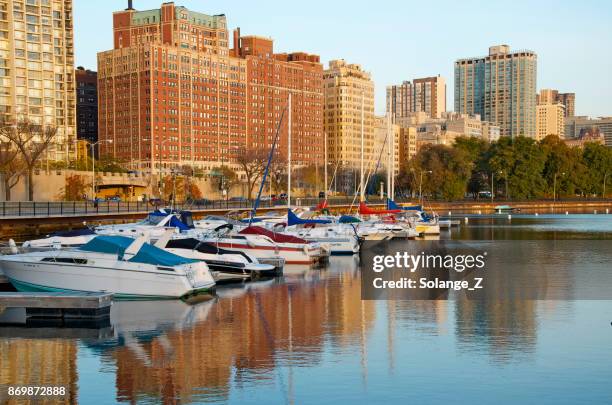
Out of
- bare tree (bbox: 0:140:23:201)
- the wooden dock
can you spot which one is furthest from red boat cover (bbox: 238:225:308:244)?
bare tree (bbox: 0:140:23:201)

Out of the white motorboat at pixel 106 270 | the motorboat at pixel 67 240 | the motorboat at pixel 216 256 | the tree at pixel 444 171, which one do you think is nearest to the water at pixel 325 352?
the white motorboat at pixel 106 270

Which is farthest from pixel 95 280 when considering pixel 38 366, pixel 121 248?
pixel 38 366

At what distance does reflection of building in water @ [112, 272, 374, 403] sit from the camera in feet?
71.4

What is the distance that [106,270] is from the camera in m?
34.8

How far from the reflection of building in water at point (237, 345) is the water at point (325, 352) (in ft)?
0.16

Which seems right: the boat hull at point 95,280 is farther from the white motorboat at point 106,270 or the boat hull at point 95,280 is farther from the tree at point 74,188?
the tree at point 74,188

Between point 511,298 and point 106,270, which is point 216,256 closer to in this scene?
point 106,270

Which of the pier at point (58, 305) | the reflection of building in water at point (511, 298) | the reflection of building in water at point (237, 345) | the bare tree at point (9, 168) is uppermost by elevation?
the bare tree at point (9, 168)

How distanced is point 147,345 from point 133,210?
66.1m

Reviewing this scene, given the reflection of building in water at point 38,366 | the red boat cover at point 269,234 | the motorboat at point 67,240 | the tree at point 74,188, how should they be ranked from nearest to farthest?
the reflection of building in water at point 38,366 < the motorboat at point 67,240 < the red boat cover at point 269,234 < the tree at point 74,188

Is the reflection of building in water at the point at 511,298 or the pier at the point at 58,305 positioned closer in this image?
the reflection of building in water at the point at 511,298

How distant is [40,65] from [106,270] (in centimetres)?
15746

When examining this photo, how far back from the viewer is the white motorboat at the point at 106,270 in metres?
34.8

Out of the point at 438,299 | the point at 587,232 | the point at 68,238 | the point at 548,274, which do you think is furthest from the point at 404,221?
the point at 438,299
